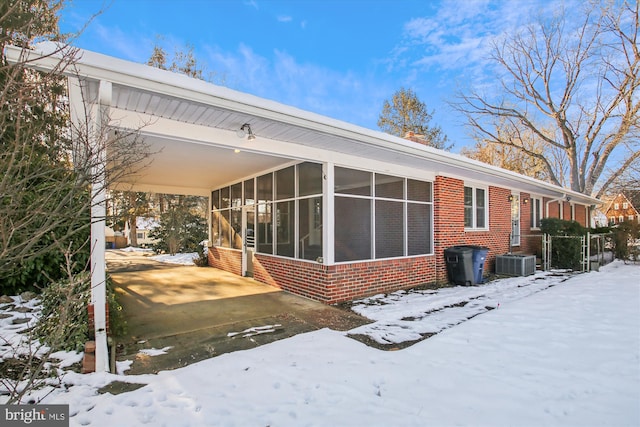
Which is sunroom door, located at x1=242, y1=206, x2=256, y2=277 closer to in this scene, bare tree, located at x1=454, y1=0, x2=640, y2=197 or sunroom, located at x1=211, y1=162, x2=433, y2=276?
→ sunroom, located at x1=211, y1=162, x2=433, y2=276

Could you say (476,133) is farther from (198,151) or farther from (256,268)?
(198,151)

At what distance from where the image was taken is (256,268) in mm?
8773

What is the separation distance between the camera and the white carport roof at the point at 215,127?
342 cm

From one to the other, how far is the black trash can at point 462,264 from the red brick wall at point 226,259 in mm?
5883

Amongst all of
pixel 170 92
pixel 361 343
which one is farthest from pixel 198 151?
pixel 361 343

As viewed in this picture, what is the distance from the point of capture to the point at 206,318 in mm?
5316

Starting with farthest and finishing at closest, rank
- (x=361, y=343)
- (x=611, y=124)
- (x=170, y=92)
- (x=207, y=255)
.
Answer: (x=611, y=124) < (x=207, y=255) < (x=361, y=343) < (x=170, y=92)

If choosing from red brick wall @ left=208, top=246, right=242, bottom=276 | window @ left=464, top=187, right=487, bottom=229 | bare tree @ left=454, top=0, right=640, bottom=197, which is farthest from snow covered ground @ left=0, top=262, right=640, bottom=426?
bare tree @ left=454, top=0, right=640, bottom=197

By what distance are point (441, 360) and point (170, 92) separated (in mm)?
4252

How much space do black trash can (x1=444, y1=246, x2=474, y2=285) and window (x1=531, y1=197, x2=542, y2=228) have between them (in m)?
6.53

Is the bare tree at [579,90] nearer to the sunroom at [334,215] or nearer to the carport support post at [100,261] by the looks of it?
the sunroom at [334,215]

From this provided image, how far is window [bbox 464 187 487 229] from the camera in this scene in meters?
9.48

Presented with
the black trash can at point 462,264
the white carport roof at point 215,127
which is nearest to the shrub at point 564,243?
the white carport roof at point 215,127

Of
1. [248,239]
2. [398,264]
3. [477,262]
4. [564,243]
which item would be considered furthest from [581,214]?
[248,239]
